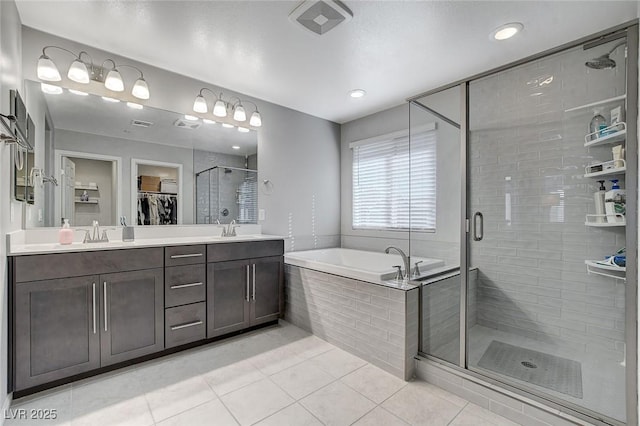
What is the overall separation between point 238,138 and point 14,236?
1.98 m

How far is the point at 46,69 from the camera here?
7.00 ft

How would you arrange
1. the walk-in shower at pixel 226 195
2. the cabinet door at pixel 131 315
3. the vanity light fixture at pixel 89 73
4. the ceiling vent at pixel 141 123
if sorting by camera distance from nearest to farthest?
the cabinet door at pixel 131 315 → the vanity light fixture at pixel 89 73 → the ceiling vent at pixel 141 123 → the walk-in shower at pixel 226 195

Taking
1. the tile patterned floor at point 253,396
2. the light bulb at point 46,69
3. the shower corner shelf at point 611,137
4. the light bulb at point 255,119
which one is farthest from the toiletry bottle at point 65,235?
the shower corner shelf at point 611,137

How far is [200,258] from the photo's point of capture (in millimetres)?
2461

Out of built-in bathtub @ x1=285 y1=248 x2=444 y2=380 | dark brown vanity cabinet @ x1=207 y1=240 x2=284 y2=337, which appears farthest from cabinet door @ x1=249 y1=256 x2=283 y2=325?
built-in bathtub @ x1=285 y1=248 x2=444 y2=380

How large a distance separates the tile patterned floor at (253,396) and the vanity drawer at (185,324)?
0.47 ft

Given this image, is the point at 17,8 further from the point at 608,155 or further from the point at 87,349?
the point at 608,155

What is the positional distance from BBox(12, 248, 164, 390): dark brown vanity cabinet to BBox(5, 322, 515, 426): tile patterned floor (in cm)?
17

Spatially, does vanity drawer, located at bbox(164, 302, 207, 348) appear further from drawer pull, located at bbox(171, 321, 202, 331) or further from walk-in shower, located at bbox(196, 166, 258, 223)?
walk-in shower, located at bbox(196, 166, 258, 223)

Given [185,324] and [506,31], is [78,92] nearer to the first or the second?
[185,324]

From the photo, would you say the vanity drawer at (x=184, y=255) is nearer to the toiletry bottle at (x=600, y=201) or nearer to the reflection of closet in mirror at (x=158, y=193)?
the reflection of closet in mirror at (x=158, y=193)

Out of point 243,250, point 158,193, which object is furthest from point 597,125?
point 158,193

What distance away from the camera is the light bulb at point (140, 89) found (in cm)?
252

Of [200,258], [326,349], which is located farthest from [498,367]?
[200,258]
